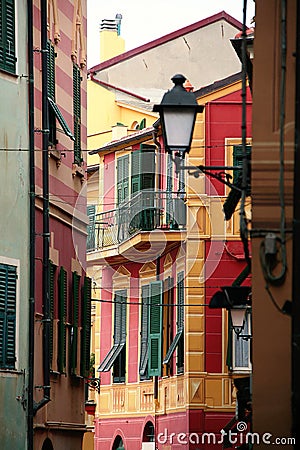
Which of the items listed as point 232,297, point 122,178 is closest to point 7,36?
point 232,297

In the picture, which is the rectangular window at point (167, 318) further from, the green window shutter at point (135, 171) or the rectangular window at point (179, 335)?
the green window shutter at point (135, 171)

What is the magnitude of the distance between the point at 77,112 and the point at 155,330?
8.82 meters

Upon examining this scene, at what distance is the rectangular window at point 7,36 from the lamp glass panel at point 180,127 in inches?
334

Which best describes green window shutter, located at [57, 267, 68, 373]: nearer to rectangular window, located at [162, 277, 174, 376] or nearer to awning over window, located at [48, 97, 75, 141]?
awning over window, located at [48, 97, 75, 141]

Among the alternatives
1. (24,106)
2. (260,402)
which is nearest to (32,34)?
(24,106)

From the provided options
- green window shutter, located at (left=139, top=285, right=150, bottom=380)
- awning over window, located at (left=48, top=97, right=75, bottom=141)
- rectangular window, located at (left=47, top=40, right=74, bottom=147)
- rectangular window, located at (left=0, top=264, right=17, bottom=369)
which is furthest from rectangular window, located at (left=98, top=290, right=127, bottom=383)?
rectangular window, located at (left=0, top=264, right=17, bottom=369)

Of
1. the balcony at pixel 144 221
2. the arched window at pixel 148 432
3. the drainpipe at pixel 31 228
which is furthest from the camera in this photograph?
the arched window at pixel 148 432

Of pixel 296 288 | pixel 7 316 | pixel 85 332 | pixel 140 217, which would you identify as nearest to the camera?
pixel 296 288

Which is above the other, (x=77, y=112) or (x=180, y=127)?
(x=77, y=112)

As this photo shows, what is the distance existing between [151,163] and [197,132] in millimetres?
3963

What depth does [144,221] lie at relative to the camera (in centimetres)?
3375

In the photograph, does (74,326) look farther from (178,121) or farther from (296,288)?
(296,288)

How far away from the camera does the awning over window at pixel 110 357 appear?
37031 mm

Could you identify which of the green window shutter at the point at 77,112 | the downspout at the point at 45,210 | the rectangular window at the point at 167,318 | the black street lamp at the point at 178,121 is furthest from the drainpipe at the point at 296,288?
the rectangular window at the point at 167,318
